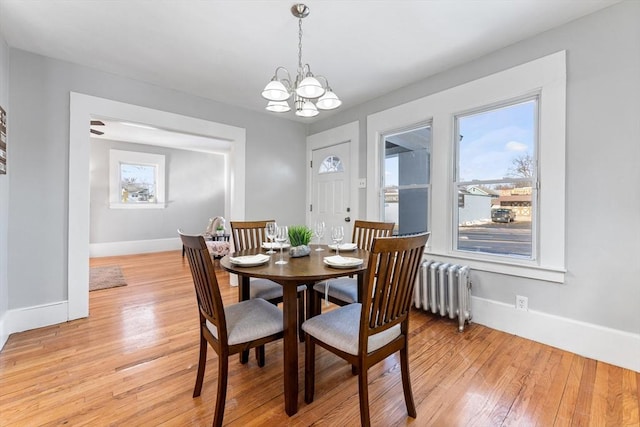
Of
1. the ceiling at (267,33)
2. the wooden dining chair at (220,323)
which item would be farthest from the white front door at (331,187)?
the wooden dining chair at (220,323)

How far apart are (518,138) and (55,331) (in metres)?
4.39

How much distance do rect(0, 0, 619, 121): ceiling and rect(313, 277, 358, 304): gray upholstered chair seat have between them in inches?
77.6

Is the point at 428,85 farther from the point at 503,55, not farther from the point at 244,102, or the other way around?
the point at 244,102

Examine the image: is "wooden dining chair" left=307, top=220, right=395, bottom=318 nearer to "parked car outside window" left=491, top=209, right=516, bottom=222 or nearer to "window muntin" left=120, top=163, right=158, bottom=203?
"parked car outside window" left=491, top=209, right=516, bottom=222

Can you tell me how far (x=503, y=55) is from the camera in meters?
2.40

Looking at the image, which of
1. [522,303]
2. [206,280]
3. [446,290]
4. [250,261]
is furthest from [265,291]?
[522,303]

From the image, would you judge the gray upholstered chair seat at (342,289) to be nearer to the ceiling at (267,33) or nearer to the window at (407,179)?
the window at (407,179)

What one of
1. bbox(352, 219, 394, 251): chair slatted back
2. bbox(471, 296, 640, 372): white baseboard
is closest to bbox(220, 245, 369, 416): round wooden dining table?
bbox(352, 219, 394, 251): chair slatted back

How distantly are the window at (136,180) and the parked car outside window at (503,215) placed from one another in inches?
252

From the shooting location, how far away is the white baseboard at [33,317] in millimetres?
2324

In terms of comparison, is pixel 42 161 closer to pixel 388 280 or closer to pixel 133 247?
pixel 388 280

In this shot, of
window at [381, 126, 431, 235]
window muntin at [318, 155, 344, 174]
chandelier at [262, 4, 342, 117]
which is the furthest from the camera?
window muntin at [318, 155, 344, 174]

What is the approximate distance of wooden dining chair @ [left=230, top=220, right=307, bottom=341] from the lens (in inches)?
81.5

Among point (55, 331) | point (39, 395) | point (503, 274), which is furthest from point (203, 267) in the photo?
point (503, 274)
